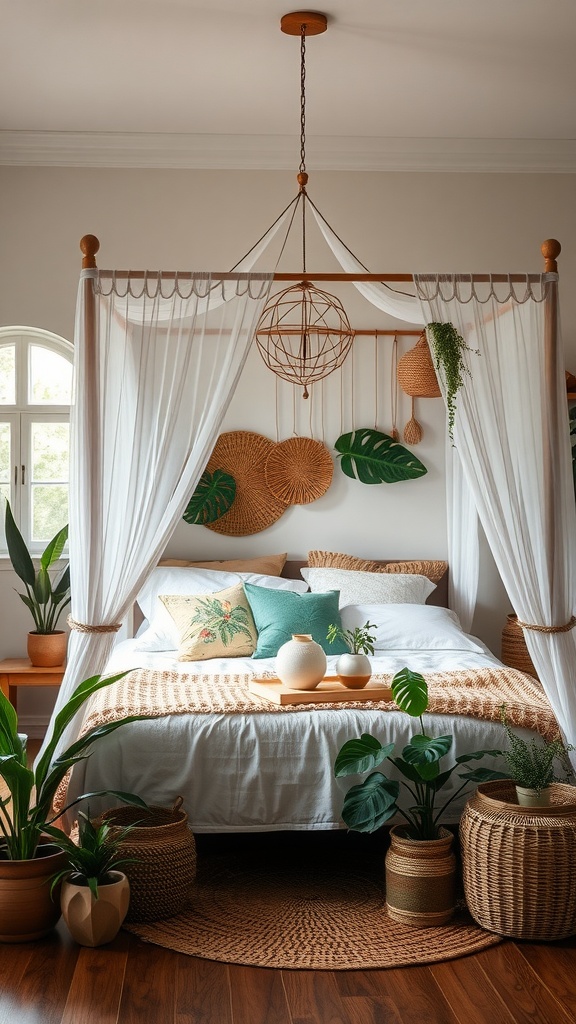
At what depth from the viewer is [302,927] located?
3178mm

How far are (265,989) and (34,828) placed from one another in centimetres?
88

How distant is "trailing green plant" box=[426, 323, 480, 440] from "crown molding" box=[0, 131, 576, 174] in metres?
2.22

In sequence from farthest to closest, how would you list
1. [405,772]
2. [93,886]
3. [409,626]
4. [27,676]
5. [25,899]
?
1. [27,676]
2. [409,626]
3. [405,772]
4. [25,899]
5. [93,886]

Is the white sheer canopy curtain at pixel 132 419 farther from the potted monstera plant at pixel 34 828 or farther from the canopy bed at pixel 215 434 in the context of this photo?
the potted monstera plant at pixel 34 828

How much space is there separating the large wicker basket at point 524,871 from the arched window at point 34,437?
10.9 feet

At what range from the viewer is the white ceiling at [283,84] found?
404cm

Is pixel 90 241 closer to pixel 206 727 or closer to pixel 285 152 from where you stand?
pixel 206 727

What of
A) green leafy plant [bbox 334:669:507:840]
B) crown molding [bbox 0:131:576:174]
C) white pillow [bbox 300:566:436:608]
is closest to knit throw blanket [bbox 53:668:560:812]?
green leafy plant [bbox 334:669:507:840]

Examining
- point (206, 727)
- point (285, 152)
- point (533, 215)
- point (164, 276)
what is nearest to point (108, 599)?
point (206, 727)

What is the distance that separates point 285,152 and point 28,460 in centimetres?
221

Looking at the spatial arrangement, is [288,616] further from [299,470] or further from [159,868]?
[159,868]

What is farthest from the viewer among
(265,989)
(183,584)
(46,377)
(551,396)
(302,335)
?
(46,377)

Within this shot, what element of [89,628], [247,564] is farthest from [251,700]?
[247,564]

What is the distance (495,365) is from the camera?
3.69m
